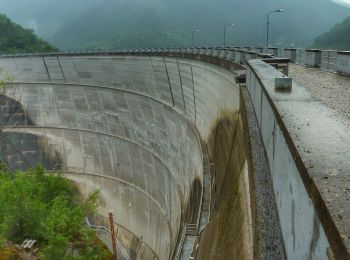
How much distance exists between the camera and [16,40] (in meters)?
75.9

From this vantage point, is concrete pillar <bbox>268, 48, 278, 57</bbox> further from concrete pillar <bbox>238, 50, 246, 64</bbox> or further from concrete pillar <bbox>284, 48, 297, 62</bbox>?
concrete pillar <bbox>238, 50, 246, 64</bbox>

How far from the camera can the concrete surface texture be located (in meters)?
1.81

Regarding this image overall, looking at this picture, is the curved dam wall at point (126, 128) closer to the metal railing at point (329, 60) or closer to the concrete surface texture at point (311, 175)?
the metal railing at point (329, 60)

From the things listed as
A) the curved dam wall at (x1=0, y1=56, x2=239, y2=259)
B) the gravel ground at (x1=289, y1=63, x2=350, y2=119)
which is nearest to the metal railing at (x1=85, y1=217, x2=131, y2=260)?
the curved dam wall at (x1=0, y1=56, x2=239, y2=259)

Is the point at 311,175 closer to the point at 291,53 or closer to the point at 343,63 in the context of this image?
the point at 343,63

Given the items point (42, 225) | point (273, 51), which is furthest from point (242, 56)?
point (42, 225)

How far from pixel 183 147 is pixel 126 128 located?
11691 millimetres

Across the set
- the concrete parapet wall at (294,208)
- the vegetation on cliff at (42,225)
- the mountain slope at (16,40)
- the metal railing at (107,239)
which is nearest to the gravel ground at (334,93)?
the concrete parapet wall at (294,208)

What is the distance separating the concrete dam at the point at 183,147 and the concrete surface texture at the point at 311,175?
0.01 metres

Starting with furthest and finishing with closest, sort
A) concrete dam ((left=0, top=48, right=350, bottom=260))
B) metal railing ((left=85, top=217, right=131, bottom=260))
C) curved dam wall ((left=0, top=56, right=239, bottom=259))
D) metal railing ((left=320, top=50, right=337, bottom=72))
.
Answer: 1. metal railing ((left=85, top=217, right=131, bottom=260))
2. curved dam wall ((left=0, top=56, right=239, bottom=259))
3. metal railing ((left=320, top=50, right=337, bottom=72))
4. concrete dam ((left=0, top=48, right=350, bottom=260))

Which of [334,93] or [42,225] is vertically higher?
[334,93]

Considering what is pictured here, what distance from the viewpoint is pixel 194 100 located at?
883 inches

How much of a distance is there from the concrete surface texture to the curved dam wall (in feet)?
31.6

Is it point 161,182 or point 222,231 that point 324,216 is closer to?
point 222,231
